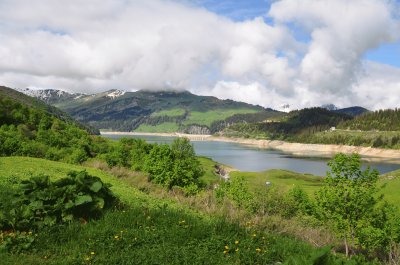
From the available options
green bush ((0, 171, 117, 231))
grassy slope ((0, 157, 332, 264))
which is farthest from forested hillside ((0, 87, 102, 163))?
grassy slope ((0, 157, 332, 264))

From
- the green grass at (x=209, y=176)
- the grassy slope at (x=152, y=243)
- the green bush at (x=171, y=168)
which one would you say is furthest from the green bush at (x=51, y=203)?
the green grass at (x=209, y=176)

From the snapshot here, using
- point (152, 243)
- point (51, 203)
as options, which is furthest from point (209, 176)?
point (152, 243)

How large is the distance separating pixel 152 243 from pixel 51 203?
3757mm

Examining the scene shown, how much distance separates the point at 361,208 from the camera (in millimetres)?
24094

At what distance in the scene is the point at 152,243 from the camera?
1127cm

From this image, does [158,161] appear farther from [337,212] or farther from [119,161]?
[337,212]

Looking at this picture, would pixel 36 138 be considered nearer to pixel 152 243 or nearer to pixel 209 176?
pixel 209 176

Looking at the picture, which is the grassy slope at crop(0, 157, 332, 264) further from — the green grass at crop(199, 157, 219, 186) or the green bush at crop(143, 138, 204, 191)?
the green grass at crop(199, 157, 219, 186)

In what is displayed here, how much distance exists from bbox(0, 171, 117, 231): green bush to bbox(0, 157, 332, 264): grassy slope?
63 cm

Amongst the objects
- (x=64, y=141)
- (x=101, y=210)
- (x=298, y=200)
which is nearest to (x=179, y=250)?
(x=101, y=210)

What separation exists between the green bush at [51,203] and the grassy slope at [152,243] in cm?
63

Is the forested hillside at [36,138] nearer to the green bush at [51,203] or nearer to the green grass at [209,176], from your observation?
the green grass at [209,176]

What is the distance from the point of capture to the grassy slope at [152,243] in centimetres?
995

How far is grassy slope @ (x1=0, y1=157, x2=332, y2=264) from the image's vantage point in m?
9.95
